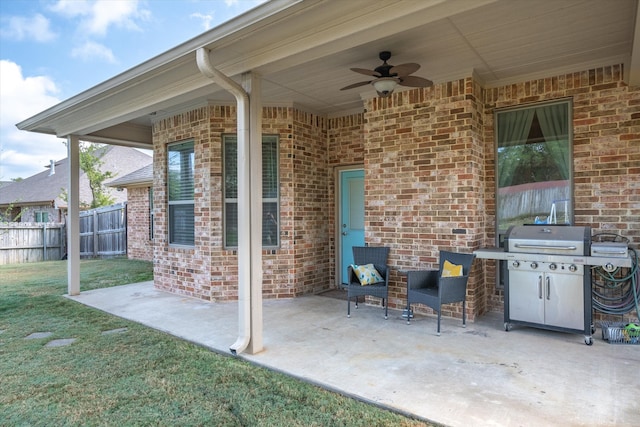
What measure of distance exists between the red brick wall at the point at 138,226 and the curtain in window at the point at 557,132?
10052 millimetres

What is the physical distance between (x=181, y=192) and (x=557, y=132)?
5.50 m

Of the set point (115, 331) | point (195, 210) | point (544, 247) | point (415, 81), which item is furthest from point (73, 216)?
point (544, 247)

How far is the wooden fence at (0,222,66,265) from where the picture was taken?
11.5 m

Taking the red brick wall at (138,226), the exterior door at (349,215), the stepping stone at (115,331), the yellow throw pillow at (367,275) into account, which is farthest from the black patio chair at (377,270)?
the red brick wall at (138,226)

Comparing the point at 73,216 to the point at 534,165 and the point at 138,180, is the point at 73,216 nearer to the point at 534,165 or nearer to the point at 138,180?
the point at 138,180

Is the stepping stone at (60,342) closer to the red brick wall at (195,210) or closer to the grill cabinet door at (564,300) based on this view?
the red brick wall at (195,210)

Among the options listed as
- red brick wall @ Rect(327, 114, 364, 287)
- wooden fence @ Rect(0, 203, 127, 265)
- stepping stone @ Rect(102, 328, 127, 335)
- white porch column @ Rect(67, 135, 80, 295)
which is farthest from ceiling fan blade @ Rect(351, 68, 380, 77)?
wooden fence @ Rect(0, 203, 127, 265)

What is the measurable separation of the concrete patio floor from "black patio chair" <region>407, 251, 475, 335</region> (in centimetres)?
33

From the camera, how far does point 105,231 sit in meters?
12.6

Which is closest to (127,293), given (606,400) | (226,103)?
(226,103)

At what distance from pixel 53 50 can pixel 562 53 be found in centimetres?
1909

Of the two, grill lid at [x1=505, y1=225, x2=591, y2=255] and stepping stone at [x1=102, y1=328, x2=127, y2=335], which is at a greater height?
grill lid at [x1=505, y1=225, x2=591, y2=255]

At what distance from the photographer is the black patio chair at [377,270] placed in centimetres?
465

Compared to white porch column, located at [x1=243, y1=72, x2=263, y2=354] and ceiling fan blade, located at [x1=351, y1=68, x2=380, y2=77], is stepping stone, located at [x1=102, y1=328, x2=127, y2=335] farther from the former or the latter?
ceiling fan blade, located at [x1=351, y1=68, x2=380, y2=77]
